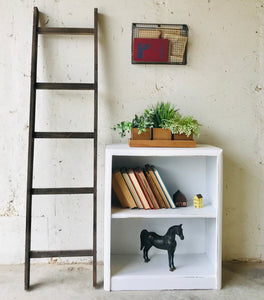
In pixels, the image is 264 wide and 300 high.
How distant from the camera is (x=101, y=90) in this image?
7.15 ft

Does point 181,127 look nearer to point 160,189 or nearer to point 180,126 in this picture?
point 180,126

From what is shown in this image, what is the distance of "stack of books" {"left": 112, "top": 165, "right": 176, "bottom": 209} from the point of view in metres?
1.95

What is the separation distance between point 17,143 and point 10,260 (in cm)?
86

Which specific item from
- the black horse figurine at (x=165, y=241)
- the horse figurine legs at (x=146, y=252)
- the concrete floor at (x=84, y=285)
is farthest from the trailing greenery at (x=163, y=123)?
the concrete floor at (x=84, y=285)

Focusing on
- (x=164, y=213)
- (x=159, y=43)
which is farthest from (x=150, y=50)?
(x=164, y=213)

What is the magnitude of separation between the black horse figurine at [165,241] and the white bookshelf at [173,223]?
0.29 feet

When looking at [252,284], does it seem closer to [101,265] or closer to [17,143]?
[101,265]

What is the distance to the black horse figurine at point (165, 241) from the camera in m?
1.96

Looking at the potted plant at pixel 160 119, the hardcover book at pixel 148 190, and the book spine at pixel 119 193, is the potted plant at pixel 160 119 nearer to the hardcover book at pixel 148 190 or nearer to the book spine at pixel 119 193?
the hardcover book at pixel 148 190

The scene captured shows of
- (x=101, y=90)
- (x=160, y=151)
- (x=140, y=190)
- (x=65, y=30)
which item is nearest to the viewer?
(x=160, y=151)

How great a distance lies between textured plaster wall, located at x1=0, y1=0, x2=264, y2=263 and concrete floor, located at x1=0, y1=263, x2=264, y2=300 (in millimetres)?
162

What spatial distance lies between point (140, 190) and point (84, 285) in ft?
2.34

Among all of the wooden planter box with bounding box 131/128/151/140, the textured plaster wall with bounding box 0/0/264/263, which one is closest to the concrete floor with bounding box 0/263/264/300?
the textured plaster wall with bounding box 0/0/264/263

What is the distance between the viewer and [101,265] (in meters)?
2.20
